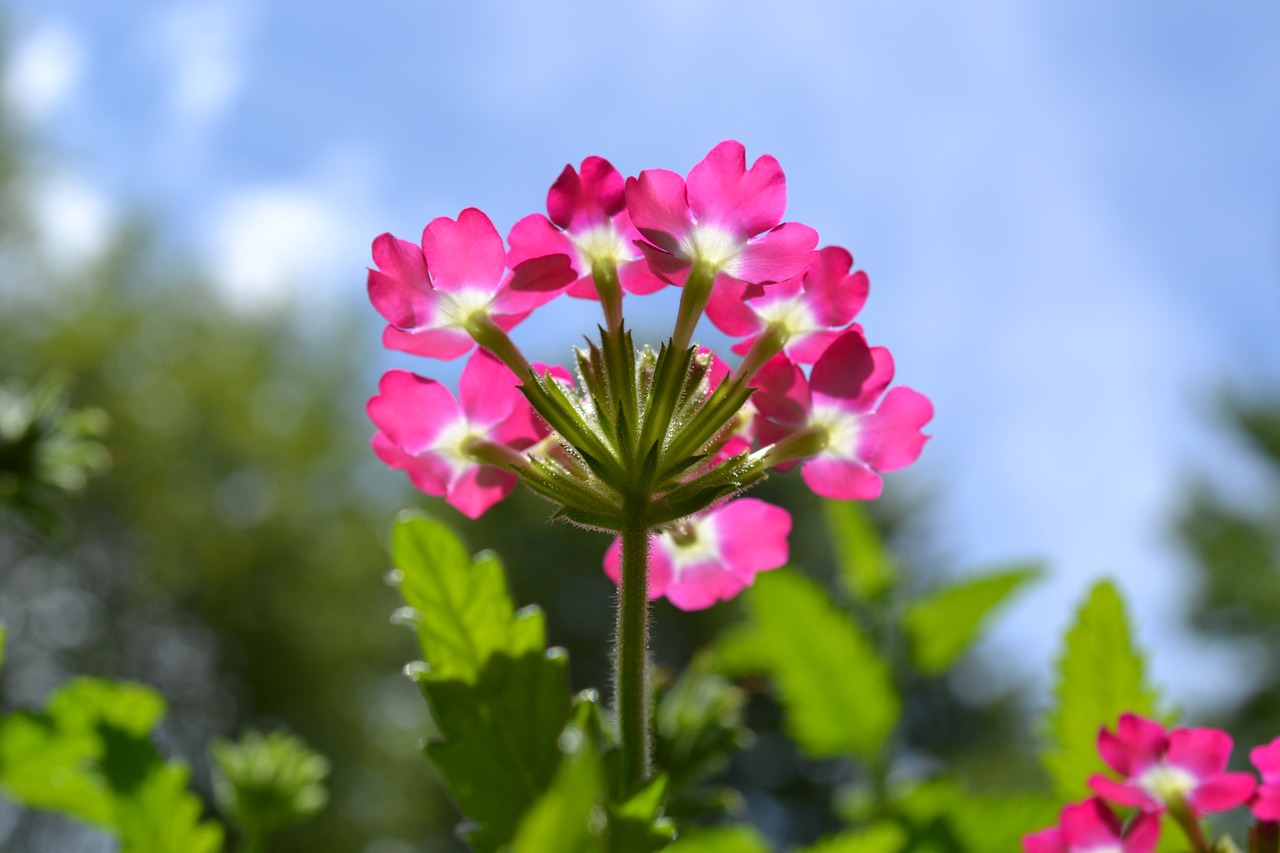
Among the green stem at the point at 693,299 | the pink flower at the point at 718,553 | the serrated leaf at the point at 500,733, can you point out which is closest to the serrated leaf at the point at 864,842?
the pink flower at the point at 718,553

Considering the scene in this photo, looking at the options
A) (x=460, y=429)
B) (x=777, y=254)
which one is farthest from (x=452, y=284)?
(x=777, y=254)

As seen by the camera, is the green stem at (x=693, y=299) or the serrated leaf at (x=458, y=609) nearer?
the serrated leaf at (x=458, y=609)

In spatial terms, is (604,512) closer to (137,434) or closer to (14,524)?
(14,524)

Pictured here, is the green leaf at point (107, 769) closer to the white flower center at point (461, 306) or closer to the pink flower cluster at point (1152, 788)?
the white flower center at point (461, 306)

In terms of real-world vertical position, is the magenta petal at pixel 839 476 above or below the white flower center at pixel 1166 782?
above

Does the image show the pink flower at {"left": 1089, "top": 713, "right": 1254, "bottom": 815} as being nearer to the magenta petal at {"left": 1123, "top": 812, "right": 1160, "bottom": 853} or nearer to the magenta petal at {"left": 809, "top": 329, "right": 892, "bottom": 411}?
the magenta petal at {"left": 1123, "top": 812, "right": 1160, "bottom": 853}
